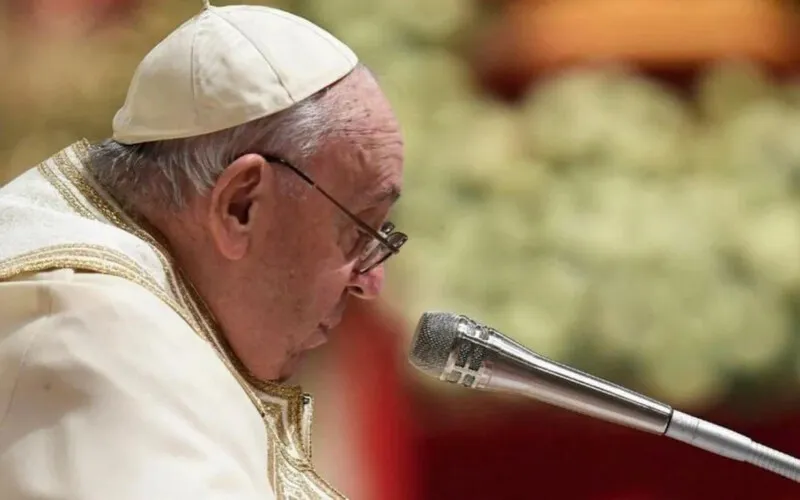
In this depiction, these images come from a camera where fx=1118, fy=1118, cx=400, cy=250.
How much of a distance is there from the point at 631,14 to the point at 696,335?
2.15 feet

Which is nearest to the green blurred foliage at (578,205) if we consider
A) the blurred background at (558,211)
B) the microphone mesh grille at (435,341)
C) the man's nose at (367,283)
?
the blurred background at (558,211)

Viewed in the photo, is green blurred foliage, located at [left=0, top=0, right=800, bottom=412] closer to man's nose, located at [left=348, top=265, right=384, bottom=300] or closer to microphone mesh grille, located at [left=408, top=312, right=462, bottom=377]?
man's nose, located at [left=348, top=265, right=384, bottom=300]

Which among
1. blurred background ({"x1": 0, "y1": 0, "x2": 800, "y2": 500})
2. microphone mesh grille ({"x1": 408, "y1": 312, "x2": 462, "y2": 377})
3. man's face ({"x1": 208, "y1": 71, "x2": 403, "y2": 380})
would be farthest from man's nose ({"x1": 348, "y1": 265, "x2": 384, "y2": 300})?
blurred background ({"x1": 0, "y1": 0, "x2": 800, "y2": 500})

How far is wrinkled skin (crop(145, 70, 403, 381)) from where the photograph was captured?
1.20 metres

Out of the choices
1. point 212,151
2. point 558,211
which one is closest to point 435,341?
point 212,151

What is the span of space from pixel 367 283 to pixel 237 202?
20 centimetres

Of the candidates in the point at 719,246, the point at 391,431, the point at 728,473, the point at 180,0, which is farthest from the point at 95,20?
the point at 728,473

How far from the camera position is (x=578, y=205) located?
7.25 feet

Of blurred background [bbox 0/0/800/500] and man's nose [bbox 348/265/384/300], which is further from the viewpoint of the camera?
blurred background [bbox 0/0/800/500]

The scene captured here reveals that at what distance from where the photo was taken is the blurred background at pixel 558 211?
2.11m

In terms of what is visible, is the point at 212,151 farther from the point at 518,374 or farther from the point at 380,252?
the point at 518,374

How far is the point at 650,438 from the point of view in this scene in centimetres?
216

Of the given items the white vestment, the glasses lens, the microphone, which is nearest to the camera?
the white vestment

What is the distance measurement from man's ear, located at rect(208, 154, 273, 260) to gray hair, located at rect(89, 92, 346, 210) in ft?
0.07
